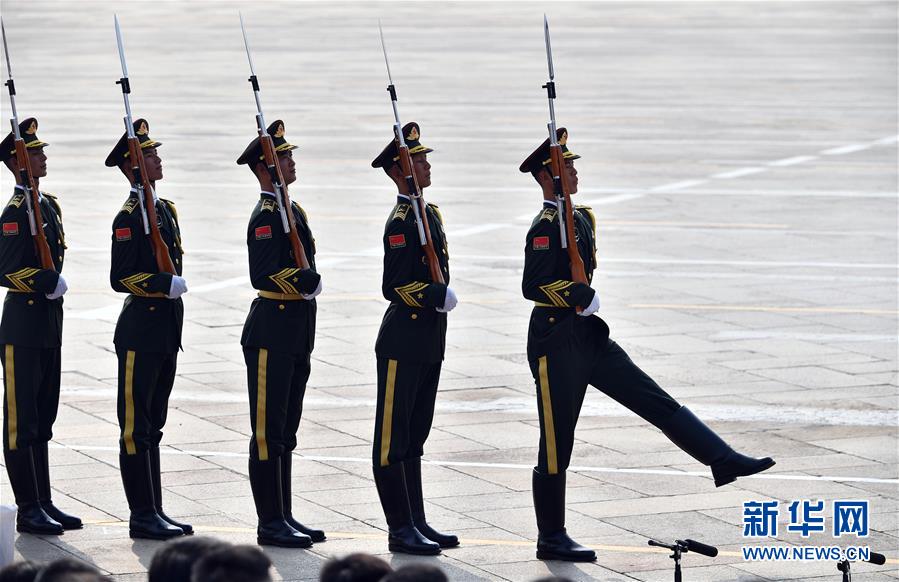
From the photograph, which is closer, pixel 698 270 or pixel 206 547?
pixel 206 547

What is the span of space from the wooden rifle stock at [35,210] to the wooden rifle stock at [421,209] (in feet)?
6.50

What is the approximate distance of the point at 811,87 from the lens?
40906mm

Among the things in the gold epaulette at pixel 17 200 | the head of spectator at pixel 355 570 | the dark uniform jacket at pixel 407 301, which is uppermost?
the gold epaulette at pixel 17 200

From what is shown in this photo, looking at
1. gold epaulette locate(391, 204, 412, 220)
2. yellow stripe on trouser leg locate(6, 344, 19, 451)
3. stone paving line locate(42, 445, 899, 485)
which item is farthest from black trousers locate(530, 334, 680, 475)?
yellow stripe on trouser leg locate(6, 344, 19, 451)

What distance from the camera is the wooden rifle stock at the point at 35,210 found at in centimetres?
1011

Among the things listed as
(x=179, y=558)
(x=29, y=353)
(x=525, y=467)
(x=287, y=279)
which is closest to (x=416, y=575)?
(x=179, y=558)

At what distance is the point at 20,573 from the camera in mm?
5227

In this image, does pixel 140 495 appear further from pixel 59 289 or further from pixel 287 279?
pixel 287 279

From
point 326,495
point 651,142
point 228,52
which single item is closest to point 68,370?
point 326,495

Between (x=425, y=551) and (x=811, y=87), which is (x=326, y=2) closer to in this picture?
(x=811, y=87)

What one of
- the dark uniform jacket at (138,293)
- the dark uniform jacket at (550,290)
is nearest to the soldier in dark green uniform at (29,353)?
the dark uniform jacket at (138,293)

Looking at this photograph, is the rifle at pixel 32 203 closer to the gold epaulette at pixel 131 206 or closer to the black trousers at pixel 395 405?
the gold epaulette at pixel 131 206

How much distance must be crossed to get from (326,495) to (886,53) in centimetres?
4157

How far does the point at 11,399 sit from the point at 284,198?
1874mm
